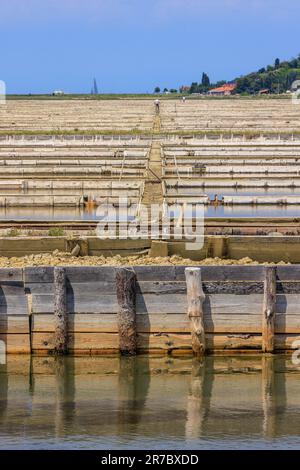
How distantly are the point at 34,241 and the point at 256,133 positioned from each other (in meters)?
31.8

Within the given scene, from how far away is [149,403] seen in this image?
11227mm

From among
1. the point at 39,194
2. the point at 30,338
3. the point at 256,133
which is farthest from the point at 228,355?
the point at 256,133

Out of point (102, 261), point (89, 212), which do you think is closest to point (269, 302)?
point (102, 261)

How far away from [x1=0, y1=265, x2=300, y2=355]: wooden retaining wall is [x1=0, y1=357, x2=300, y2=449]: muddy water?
204 mm

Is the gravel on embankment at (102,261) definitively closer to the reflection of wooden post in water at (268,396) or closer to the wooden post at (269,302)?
the wooden post at (269,302)

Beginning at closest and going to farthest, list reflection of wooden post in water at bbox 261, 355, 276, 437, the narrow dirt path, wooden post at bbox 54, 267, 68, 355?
reflection of wooden post in water at bbox 261, 355, 276, 437
wooden post at bbox 54, 267, 68, 355
the narrow dirt path

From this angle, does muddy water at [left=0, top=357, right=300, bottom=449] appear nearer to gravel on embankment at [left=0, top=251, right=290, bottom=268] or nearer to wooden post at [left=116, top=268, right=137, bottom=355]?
wooden post at [left=116, top=268, right=137, bottom=355]

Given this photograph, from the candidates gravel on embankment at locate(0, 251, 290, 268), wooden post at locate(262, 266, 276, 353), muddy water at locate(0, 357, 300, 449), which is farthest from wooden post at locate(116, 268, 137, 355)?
gravel on embankment at locate(0, 251, 290, 268)

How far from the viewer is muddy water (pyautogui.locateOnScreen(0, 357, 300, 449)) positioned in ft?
33.0

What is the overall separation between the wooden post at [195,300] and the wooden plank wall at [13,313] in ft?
6.27

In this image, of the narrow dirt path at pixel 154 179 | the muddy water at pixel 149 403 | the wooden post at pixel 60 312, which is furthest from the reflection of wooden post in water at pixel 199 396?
the narrow dirt path at pixel 154 179

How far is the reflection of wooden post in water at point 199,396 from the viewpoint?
10.4 metres

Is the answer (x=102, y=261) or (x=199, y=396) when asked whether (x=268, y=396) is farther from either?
(x=102, y=261)

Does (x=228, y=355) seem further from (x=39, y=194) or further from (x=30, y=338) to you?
(x=39, y=194)
